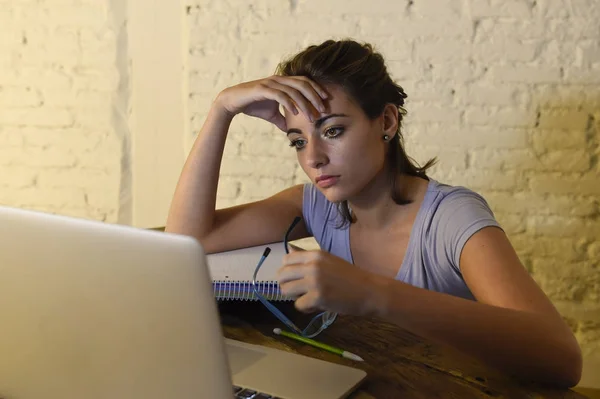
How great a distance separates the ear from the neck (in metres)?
0.09

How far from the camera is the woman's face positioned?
1165mm

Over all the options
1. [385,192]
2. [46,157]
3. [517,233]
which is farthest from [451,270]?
[46,157]

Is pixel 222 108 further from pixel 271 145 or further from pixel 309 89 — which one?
pixel 271 145

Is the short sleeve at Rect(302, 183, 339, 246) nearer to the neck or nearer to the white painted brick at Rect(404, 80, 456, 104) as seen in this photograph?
the neck

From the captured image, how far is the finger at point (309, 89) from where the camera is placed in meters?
1.15

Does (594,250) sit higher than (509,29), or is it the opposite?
(509,29)

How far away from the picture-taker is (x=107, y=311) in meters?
0.51

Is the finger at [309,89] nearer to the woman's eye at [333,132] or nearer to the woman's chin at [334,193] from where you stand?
the woman's eye at [333,132]

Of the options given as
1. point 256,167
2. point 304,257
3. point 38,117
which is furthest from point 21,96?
point 304,257

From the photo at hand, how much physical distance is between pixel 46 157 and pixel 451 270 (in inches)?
58.2

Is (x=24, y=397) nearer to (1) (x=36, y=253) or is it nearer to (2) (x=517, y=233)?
(1) (x=36, y=253)

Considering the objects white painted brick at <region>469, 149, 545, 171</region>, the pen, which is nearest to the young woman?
the pen

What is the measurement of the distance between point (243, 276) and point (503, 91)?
1081 mm

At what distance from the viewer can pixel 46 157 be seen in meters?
2.05
